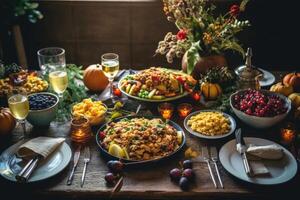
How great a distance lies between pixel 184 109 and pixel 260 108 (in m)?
0.44

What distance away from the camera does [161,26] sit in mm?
4109

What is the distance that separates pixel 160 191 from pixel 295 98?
1.08 metres

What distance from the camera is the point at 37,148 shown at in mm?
1917

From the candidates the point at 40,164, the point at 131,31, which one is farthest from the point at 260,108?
the point at 131,31

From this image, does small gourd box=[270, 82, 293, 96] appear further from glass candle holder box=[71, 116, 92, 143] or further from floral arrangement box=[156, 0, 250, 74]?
glass candle holder box=[71, 116, 92, 143]

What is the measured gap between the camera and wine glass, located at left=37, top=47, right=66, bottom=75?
8.50 ft

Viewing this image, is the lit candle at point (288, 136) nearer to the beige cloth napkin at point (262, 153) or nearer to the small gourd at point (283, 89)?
the beige cloth napkin at point (262, 153)

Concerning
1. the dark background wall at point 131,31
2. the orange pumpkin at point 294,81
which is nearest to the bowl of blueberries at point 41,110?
the orange pumpkin at point 294,81

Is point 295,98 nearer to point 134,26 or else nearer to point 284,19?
point 284,19

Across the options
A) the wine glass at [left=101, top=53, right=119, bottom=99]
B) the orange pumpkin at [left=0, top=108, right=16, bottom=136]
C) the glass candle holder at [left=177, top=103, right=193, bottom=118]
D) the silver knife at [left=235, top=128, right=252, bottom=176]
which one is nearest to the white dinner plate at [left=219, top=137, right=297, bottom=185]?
the silver knife at [left=235, top=128, right=252, bottom=176]

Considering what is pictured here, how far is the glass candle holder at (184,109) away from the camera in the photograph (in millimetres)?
2358

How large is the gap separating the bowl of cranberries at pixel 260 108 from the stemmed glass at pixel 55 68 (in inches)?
39.3

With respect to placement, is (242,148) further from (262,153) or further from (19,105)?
(19,105)

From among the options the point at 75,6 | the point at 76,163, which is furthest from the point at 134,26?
the point at 76,163
